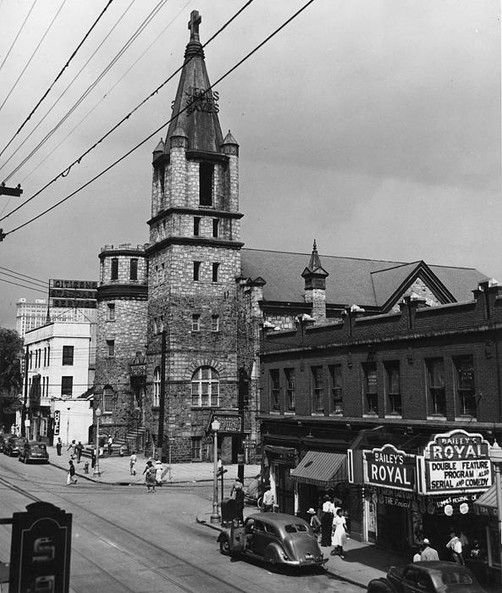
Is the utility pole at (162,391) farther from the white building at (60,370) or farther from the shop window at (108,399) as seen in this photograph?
the white building at (60,370)

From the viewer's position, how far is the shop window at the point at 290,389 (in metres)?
31.8

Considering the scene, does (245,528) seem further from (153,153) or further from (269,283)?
(153,153)

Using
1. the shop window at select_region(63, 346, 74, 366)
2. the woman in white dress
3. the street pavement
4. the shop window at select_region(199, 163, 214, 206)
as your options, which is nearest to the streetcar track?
the street pavement

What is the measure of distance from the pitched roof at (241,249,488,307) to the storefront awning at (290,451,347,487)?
27.2 metres

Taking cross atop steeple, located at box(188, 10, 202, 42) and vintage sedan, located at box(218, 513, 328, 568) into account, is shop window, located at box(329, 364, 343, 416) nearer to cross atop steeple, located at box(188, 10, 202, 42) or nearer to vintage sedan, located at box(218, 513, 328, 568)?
vintage sedan, located at box(218, 513, 328, 568)

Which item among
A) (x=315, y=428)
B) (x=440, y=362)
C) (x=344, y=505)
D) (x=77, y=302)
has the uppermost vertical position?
(x=77, y=302)

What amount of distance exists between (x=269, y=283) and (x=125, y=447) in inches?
723

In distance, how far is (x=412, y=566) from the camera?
51.1ft

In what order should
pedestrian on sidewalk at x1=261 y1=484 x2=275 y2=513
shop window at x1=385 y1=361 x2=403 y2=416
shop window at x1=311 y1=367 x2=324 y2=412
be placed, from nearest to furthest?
1. shop window at x1=385 y1=361 x2=403 y2=416
2. pedestrian on sidewalk at x1=261 y1=484 x2=275 y2=513
3. shop window at x1=311 y1=367 x2=324 y2=412

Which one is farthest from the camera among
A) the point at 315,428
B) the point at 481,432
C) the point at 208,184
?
the point at 208,184

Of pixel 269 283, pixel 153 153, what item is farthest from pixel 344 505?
pixel 153 153

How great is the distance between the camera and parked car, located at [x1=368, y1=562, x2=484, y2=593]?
47.9 ft

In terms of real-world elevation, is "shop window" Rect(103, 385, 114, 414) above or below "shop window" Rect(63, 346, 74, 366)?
below

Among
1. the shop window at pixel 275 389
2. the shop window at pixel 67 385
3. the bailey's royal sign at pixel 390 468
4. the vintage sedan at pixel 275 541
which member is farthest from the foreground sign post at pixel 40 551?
the shop window at pixel 67 385
